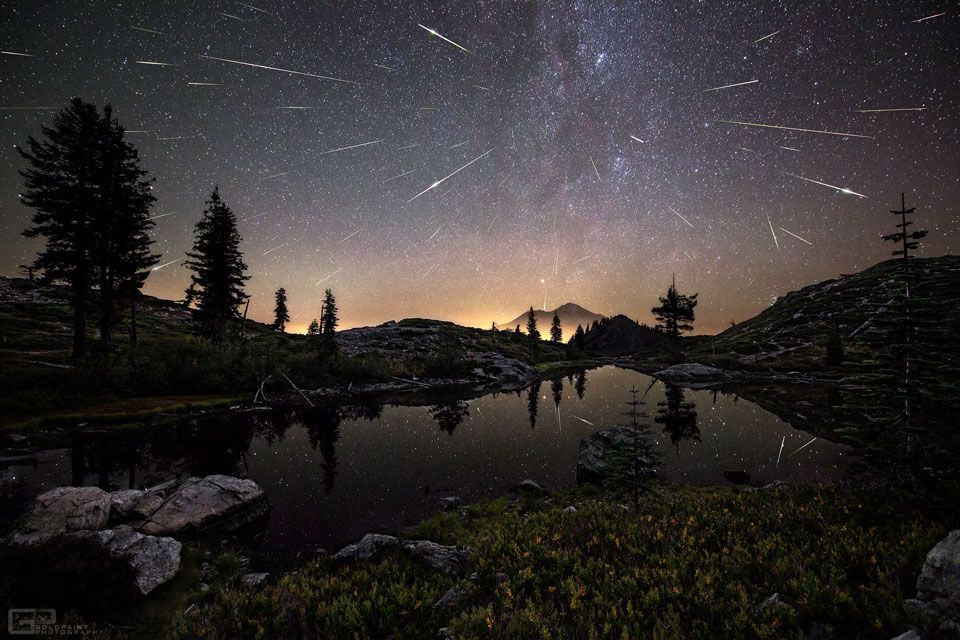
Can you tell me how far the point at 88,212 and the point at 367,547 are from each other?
35.8m

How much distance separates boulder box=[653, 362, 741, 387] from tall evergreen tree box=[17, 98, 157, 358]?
206ft

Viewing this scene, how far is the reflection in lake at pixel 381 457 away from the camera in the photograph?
12211 mm

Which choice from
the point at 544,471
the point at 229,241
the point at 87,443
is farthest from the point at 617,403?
the point at 229,241

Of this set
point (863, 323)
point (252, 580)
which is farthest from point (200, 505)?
point (863, 323)

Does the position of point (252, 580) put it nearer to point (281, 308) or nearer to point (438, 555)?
point (438, 555)

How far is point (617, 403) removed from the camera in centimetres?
3247

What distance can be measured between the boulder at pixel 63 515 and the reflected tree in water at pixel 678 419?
2438 cm

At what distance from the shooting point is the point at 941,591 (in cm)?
429

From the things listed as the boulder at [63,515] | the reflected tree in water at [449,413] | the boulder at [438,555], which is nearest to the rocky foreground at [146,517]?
the boulder at [63,515]

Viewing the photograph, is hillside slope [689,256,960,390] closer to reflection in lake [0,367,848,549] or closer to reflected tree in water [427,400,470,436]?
reflection in lake [0,367,848,549]

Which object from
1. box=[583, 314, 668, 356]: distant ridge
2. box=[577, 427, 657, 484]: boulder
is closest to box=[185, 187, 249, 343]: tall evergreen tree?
box=[577, 427, 657, 484]: boulder

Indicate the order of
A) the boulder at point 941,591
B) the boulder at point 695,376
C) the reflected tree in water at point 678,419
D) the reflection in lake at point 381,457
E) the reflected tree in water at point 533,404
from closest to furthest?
the boulder at point 941,591 < the reflection in lake at point 381,457 < the reflected tree in water at point 678,419 < the reflected tree in water at point 533,404 < the boulder at point 695,376

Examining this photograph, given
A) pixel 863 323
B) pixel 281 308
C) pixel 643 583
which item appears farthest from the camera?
pixel 281 308

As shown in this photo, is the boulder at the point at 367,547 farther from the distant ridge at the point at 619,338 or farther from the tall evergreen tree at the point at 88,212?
the distant ridge at the point at 619,338
